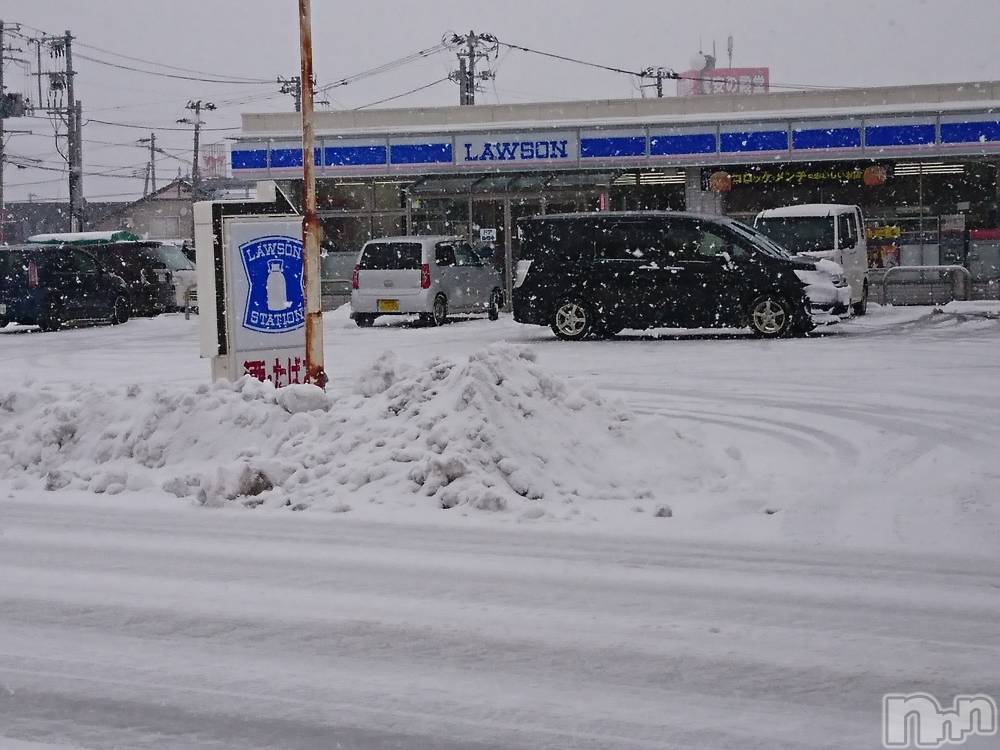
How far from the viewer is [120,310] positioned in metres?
27.8

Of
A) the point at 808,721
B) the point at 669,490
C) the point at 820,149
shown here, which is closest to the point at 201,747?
the point at 808,721

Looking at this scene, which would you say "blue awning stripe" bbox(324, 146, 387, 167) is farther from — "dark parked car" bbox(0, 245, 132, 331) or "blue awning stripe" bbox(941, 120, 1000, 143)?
"blue awning stripe" bbox(941, 120, 1000, 143)

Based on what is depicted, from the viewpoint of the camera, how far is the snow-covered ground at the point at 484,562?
13.9 ft

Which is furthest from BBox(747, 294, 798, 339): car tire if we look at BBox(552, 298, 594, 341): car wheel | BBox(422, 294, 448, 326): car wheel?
BBox(422, 294, 448, 326): car wheel

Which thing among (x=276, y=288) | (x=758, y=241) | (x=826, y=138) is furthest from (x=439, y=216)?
(x=276, y=288)

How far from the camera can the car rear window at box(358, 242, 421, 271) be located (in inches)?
955

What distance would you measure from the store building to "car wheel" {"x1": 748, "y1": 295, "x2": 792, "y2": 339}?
1203 cm

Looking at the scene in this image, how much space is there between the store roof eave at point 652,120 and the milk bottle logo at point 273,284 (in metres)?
20.5

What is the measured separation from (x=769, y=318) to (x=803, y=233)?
5180mm

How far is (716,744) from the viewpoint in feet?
12.7

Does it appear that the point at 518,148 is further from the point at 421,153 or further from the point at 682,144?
the point at 682,144

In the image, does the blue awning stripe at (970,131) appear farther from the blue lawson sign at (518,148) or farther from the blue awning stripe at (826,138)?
the blue lawson sign at (518,148)

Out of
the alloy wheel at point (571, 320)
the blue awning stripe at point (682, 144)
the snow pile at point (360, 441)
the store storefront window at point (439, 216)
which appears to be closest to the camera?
the snow pile at point (360, 441)

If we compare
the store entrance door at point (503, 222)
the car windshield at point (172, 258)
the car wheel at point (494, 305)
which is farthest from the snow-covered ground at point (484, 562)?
the car windshield at point (172, 258)
